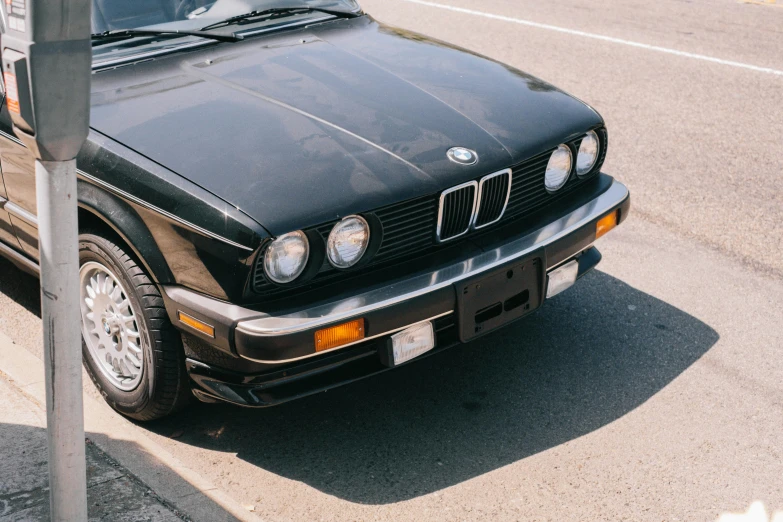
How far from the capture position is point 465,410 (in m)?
3.84

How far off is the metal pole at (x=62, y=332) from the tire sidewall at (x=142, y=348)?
2.95 feet

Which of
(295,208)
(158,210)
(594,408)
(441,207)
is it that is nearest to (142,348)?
(158,210)

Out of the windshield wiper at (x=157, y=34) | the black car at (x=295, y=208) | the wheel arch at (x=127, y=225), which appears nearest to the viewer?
the black car at (x=295, y=208)

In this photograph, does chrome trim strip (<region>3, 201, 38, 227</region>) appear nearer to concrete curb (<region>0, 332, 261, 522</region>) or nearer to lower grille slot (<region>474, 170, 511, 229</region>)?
concrete curb (<region>0, 332, 261, 522</region>)

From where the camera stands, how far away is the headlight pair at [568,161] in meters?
3.86

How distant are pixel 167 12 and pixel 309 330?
1.91 metres

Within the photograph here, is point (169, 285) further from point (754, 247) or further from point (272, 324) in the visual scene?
point (754, 247)

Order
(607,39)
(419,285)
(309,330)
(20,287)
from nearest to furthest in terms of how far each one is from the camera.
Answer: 1. (309,330)
2. (419,285)
3. (20,287)
4. (607,39)

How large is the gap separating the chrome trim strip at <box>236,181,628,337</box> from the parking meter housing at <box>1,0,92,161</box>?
1021 mm

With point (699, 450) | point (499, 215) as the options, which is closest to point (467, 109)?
point (499, 215)

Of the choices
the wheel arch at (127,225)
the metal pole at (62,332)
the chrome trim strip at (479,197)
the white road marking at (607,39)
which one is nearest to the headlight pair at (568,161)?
the chrome trim strip at (479,197)

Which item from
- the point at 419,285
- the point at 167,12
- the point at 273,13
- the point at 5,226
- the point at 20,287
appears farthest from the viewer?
the point at 20,287

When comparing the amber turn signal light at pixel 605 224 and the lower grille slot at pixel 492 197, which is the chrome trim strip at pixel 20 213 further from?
the amber turn signal light at pixel 605 224

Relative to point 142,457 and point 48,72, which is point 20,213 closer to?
point 142,457
